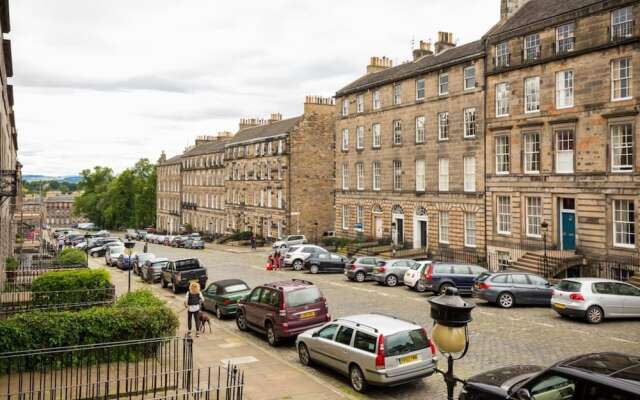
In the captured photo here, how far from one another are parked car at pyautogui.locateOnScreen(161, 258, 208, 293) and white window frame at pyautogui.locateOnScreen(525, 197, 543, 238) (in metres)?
18.3

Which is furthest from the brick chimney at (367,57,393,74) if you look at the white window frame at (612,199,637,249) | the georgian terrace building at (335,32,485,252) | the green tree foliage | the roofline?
the green tree foliage

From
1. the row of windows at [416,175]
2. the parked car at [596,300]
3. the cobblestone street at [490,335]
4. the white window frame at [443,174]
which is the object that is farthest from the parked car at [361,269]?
the parked car at [596,300]

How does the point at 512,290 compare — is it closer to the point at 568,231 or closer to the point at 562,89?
the point at 568,231

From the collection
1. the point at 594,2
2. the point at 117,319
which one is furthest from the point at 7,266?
the point at 594,2

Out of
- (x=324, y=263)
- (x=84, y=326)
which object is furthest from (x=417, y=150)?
(x=84, y=326)

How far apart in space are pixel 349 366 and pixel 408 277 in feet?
46.2

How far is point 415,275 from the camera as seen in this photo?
2552cm

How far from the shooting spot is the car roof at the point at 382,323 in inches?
466

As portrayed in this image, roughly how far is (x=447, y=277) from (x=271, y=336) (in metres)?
10.5

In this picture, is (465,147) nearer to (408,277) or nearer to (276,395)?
(408,277)

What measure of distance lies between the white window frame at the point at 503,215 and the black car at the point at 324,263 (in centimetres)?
973

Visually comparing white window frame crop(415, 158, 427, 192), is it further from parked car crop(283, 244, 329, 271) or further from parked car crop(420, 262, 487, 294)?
parked car crop(420, 262, 487, 294)

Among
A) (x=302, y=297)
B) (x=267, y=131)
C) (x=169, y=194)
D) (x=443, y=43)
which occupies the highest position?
(x=443, y=43)

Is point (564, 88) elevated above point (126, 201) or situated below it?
above
